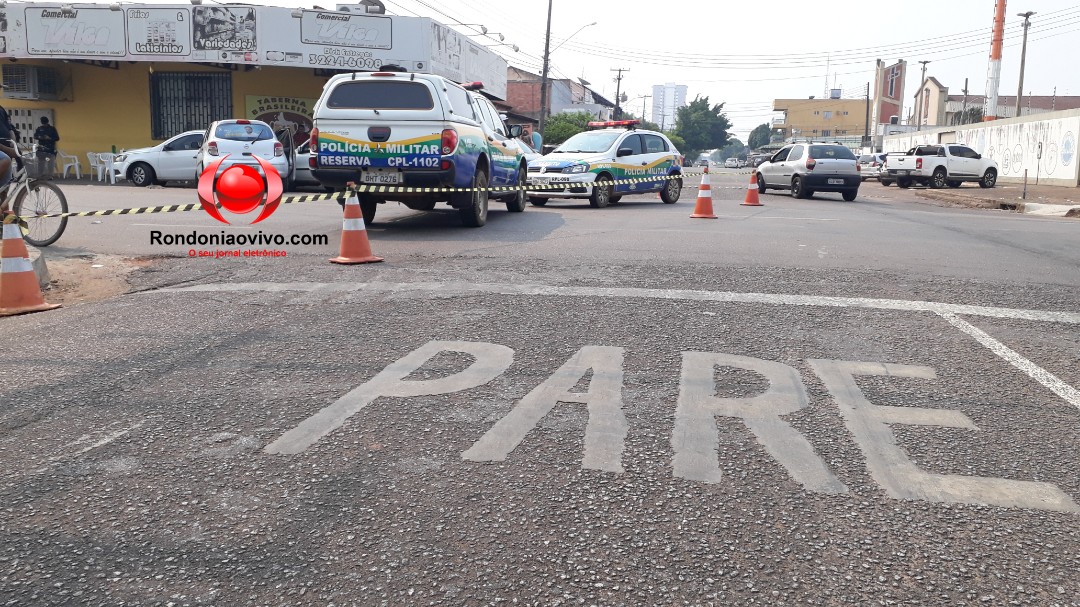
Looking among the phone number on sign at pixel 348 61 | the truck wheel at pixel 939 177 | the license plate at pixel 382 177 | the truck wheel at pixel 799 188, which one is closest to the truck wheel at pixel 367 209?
the license plate at pixel 382 177

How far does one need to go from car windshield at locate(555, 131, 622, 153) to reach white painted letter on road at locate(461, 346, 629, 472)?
41.7ft

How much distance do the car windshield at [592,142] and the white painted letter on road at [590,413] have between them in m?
12.7

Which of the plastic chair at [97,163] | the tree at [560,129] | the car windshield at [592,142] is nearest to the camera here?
the car windshield at [592,142]

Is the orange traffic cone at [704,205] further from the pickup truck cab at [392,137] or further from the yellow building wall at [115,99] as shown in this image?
the yellow building wall at [115,99]

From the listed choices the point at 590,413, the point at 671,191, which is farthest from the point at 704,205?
the point at 590,413

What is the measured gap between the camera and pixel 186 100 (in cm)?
2967

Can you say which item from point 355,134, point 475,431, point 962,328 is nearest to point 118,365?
point 475,431

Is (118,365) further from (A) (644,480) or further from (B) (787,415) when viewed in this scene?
(B) (787,415)

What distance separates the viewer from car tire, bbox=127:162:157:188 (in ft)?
71.7

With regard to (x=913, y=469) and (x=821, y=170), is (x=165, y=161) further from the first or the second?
(x=913, y=469)

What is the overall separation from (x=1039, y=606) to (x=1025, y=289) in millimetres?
5644

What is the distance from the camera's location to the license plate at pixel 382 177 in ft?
34.7

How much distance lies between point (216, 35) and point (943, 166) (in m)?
25.9

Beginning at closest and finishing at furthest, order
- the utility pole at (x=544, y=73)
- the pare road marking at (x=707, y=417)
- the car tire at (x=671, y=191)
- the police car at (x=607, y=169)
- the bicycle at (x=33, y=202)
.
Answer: the pare road marking at (x=707, y=417)
the bicycle at (x=33, y=202)
the police car at (x=607, y=169)
the car tire at (x=671, y=191)
the utility pole at (x=544, y=73)
